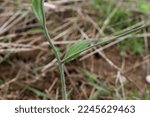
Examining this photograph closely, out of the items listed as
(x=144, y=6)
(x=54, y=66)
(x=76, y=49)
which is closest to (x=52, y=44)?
(x=76, y=49)

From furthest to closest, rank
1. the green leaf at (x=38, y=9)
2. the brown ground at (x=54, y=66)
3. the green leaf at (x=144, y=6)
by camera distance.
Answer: the green leaf at (x=144, y=6) < the brown ground at (x=54, y=66) < the green leaf at (x=38, y=9)

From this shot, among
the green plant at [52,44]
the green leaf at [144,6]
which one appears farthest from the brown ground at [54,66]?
the green plant at [52,44]

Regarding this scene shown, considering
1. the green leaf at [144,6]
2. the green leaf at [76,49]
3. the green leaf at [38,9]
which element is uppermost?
the green leaf at [144,6]

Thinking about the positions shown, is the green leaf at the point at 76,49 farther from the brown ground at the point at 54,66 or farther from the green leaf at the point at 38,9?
the brown ground at the point at 54,66

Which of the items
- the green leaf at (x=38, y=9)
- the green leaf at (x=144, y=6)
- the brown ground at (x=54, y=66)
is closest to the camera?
the green leaf at (x=38, y=9)

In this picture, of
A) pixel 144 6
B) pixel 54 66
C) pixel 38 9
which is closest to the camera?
pixel 38 9

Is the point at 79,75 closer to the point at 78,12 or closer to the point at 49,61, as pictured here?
the point at 49,61

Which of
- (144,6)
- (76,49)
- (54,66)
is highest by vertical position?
(144,6)

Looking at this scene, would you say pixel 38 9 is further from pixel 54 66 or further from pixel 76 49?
pixel 54 66

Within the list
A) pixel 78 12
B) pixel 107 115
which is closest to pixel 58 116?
pixel 107 115
